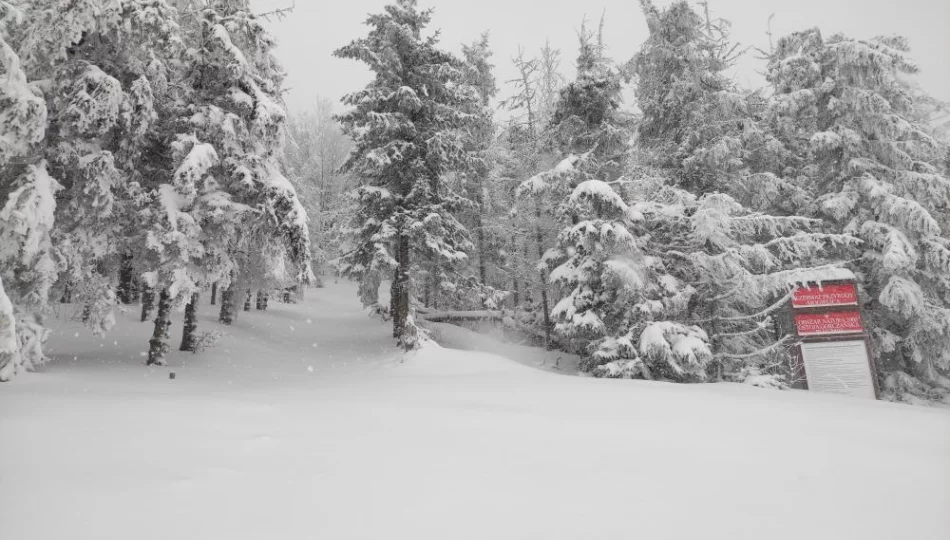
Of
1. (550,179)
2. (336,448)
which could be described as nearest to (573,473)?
(336,448)

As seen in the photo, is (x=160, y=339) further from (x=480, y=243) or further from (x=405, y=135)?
(x=480, y=243)

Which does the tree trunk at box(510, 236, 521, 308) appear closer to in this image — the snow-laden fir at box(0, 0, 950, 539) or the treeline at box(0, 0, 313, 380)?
the snow-laden fir at box(0, 0, 950, 539)

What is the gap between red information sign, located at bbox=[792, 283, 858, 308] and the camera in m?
11.3

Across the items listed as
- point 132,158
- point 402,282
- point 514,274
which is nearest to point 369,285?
point 402,282

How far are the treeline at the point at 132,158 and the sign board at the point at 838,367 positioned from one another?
1299 centimetres

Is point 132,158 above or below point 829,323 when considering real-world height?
above

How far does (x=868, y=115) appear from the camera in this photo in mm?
15539

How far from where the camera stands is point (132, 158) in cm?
1197

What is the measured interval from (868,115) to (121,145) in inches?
860

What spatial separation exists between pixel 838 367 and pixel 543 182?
8.67m

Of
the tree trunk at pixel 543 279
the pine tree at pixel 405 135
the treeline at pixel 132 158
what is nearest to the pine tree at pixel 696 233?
the tree trunk at pixel 543 279

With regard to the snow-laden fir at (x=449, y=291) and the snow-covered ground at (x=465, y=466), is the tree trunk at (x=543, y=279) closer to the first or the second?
the snow-laden fir at (x=449, y=291)

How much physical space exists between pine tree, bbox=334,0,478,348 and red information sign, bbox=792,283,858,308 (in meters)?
10.3

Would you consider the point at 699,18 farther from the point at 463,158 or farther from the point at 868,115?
the point at 463,158
